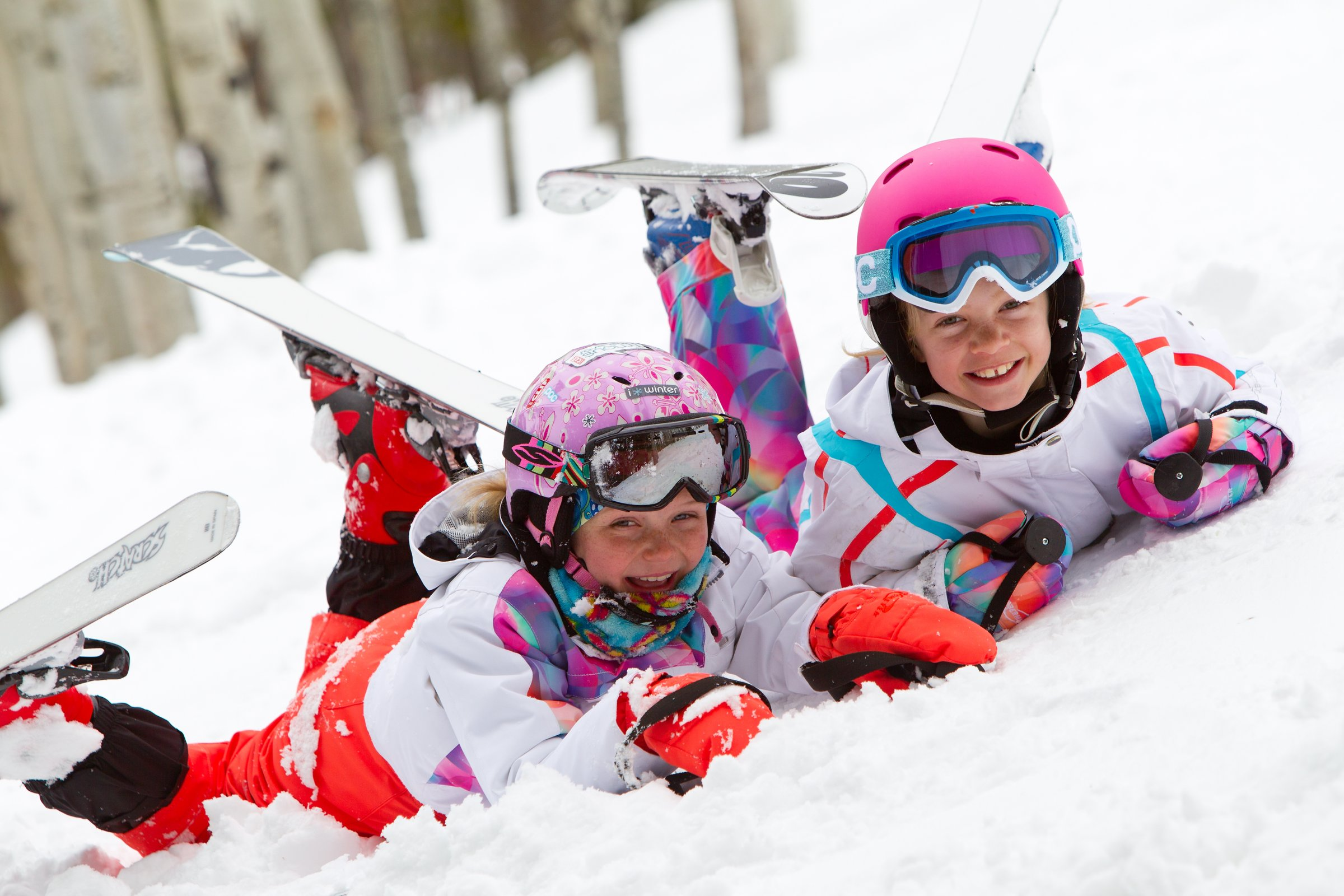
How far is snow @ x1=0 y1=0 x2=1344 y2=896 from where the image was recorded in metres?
1.48

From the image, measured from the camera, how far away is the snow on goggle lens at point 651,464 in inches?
92.4

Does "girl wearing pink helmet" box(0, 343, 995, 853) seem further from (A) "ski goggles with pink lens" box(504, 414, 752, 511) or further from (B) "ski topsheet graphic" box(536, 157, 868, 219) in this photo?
(B) "ski topsheet graphic" box(536, 157, 868, 219)

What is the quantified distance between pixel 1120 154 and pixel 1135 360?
4.45 m

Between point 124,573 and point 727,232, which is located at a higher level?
point 727,232

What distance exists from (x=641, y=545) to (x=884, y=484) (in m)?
0.65

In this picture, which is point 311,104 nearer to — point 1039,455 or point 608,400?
point 608,400

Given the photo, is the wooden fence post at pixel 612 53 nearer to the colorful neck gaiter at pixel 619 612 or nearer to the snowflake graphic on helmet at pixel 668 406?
the snowflake graphic on helmet at pixel 668 406

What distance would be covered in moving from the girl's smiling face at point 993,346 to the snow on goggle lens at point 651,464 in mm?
516

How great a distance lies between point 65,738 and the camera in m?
2.50

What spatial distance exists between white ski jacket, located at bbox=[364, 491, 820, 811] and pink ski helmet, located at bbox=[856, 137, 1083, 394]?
0.61m

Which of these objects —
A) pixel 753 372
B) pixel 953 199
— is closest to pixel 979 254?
pixel 953 199

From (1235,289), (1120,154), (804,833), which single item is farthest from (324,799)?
(1120,154)

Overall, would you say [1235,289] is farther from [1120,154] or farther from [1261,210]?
[1120,154]

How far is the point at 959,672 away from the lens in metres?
2.07
